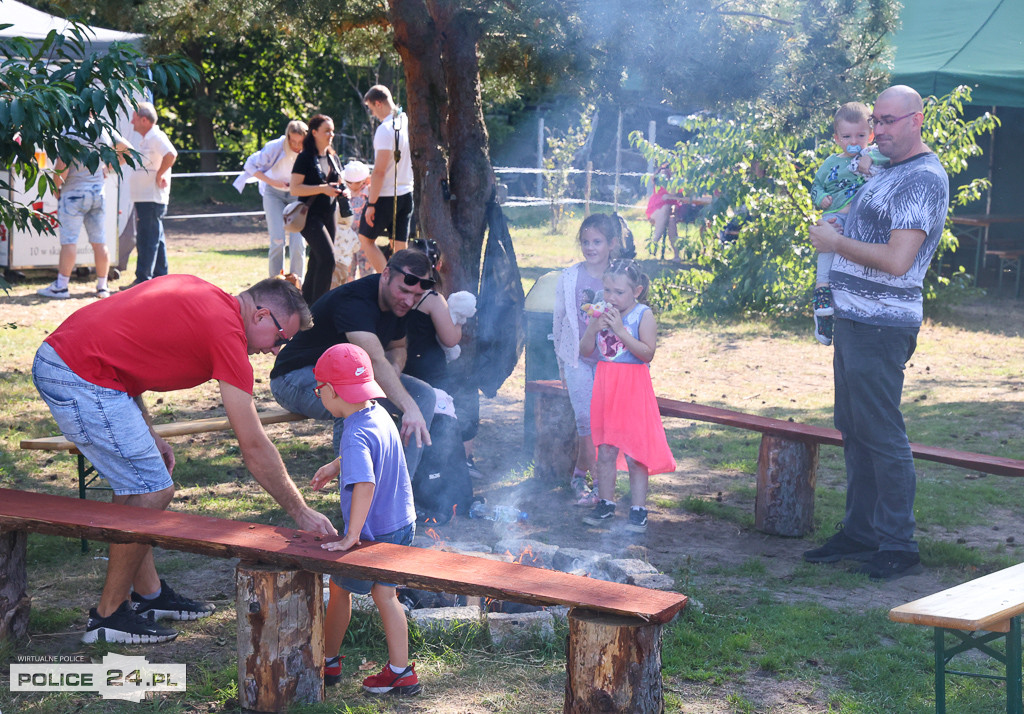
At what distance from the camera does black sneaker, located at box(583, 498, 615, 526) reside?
5.16m

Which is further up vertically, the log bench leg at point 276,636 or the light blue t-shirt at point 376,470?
the light blue t-shirt at point 376,470

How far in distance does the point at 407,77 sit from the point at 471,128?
48 cm

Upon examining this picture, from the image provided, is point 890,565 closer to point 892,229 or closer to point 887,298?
point 887,298

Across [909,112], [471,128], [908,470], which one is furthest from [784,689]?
[471,128]

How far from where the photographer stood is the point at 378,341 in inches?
186

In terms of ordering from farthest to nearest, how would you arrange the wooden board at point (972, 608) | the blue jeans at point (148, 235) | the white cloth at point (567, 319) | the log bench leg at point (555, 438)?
the blue jeans at point (148, 235) → the log bench leg at point (555, 438) → the white cloth at point (567, 319) → the wooden board at point (972, 608)

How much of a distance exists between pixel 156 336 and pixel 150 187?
7088 millimetres

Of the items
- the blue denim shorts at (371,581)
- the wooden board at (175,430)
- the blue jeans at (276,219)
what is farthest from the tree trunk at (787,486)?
the blue jeans at (276,219)

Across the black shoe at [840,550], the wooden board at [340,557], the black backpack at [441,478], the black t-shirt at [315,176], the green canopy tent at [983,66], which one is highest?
the green canopy tent at [983,66]

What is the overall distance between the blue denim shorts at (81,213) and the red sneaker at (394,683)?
7707 mm

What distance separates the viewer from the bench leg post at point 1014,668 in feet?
9.80

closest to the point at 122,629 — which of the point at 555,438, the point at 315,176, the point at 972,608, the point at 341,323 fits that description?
the point at 341,323

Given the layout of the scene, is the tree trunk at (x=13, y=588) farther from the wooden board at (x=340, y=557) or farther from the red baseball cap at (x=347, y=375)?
the red baseball cap at (x=347, y=375)

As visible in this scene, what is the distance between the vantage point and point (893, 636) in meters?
3.94
